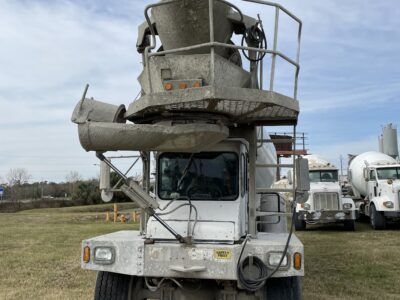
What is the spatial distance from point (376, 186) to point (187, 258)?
50.9 ft

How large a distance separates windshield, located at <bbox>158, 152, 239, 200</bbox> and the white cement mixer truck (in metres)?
13.7

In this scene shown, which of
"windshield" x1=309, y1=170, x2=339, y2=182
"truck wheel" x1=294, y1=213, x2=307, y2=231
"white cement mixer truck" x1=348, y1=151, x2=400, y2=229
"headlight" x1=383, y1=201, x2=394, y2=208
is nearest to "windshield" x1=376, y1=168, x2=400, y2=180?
"white cement mixer truck" x1=348, y1=151, x2=400, y2=229

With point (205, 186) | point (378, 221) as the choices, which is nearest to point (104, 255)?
point (205, 186)

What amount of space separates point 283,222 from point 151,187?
2839 millimetres

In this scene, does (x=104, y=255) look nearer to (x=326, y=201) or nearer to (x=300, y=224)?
(x=326, y=201)

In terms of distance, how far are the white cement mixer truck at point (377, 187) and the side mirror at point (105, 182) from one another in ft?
47.3

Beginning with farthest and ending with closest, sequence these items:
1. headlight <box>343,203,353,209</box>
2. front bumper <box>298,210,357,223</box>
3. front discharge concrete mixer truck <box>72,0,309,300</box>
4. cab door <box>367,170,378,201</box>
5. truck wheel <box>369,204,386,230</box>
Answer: cab door <box>367,170,378,201</box> < truck wheel <box>369,204,386,230</box> < headlight <box>343,203,353,209</box> < front bumper <box>298,210,357,223</box> < front discharge concrete mixer truck <box>72,0,309,300</box>

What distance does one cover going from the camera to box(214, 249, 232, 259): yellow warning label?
4.79 m

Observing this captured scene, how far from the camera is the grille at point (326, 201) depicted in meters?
17.3

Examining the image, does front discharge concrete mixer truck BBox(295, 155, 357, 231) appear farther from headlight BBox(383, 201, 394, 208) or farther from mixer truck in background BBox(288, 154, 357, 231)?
headlight BBox(383, 201, 394, 208)

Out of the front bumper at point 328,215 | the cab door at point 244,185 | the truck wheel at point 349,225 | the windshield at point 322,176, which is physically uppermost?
the windshield at point 322,176

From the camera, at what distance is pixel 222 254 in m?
4.80

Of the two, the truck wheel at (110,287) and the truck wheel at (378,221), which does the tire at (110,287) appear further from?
the truck wheel at (378,221)

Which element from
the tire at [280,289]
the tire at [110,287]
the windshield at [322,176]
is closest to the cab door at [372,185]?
the windshield at [322,176]
